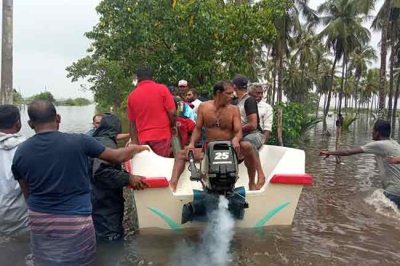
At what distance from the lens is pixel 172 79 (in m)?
13.3

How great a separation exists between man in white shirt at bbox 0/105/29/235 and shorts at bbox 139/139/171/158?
5.92 ft

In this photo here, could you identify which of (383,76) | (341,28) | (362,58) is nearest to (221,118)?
(383,76)

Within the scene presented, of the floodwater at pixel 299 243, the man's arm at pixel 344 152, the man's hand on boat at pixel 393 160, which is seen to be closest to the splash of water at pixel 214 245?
the floodwater at pixel 299 243

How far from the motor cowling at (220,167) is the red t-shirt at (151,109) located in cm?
148

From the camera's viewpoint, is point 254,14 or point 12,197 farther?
point 254,14

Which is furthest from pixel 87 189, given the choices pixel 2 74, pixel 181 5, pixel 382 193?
pixel 181 5

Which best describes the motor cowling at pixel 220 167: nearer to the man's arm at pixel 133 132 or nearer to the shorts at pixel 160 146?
the shorts at pixel 160 146

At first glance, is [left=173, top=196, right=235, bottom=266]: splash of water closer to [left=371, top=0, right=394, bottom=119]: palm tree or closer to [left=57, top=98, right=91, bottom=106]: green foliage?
[left=371, top=0, right=394, bottom=119]: palm tree

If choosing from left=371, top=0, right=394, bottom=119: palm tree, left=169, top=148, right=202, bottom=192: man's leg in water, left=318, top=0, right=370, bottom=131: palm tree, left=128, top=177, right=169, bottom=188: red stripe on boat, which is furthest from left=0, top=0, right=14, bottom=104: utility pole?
left=318, top=0, right=370, bottom=131: palm tree

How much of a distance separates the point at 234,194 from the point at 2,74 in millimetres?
4038

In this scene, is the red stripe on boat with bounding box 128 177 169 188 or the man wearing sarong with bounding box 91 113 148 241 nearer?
the man wearing sarong with bounding box 91 113 148 241

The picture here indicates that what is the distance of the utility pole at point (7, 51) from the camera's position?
19.4 feet

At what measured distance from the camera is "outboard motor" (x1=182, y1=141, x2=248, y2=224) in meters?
3.88

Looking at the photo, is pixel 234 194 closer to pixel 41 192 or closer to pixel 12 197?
pixel 41 192
